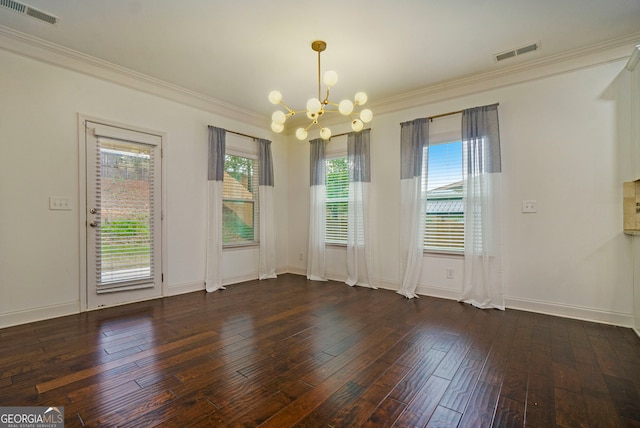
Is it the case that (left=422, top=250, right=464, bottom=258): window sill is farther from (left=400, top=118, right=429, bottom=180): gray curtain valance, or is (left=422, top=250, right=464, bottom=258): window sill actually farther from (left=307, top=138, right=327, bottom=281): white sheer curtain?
(left=307, top=138, right=327, bottom=281): white sheer curtain

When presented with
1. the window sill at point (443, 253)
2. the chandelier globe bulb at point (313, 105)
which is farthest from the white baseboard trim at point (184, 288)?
the window sill at point (443, 253)

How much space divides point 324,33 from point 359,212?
263cm

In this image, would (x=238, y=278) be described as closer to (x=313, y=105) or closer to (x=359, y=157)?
(x=359, y=157)

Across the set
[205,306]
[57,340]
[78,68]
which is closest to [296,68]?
[78,68]

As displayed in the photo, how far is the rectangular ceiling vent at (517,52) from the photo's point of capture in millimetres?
3139

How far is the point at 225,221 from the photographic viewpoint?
4.86 m

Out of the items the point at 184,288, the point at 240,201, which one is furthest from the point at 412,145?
the point at 184,288

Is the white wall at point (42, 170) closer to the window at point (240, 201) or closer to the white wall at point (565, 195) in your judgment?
the window at point (240, 201)

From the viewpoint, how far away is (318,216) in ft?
17.3

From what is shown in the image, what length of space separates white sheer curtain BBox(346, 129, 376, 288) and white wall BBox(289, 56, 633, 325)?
127 cm

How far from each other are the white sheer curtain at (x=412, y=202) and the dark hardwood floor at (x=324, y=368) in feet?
2.67

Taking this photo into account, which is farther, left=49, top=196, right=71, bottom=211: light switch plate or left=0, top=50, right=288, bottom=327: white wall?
left=49, top=196, right=71, bottom=211: light switch plate

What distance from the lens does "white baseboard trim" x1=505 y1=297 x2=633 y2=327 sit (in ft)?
9.82

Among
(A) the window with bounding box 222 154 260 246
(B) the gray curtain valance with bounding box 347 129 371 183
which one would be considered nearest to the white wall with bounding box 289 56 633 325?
(B) the gray curtain valance with bounding box 347 129 371 183
